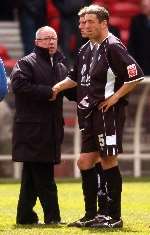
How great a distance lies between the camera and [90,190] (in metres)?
10.8

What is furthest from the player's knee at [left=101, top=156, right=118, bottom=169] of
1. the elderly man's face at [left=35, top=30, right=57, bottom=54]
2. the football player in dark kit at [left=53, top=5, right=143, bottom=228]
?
the elderly man's face at [left=35, top=30, right=57, bottom=54]

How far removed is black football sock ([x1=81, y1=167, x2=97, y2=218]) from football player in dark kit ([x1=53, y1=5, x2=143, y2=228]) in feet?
0.45

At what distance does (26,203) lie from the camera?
11203 mm

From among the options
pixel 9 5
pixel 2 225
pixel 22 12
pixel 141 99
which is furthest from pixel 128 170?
pixel 2 225

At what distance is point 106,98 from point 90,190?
87 cm

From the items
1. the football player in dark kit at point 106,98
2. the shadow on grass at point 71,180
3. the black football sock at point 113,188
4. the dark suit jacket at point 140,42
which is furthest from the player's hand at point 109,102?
the dark suit jacket at point 140,42

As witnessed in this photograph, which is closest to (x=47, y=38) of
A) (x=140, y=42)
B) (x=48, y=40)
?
(x=48, y=40)

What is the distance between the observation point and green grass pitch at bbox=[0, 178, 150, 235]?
10352 mm

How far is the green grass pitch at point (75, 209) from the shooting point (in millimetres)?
10352

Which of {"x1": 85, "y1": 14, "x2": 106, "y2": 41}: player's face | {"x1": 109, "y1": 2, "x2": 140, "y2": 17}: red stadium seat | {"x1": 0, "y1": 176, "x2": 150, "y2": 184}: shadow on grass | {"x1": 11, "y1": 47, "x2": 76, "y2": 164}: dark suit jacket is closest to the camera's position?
{"x1": 85, "y1": 14, "x2": 106, "y2": 41}: player's face

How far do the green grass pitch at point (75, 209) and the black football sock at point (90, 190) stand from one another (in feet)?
0.89

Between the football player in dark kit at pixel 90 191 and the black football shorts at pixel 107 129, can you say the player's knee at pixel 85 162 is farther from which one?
the black football shorts at pixel 107 129

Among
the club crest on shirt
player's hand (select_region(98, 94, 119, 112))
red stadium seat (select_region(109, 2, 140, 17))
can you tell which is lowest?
player's hand (select_region(98, 94, 119, 112))

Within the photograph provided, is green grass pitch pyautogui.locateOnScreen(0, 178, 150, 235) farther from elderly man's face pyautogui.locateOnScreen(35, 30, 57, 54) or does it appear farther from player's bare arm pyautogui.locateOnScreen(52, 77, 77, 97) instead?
elderly man's face pyautogui.locateOnScreen(35, 30, 57, 54)
